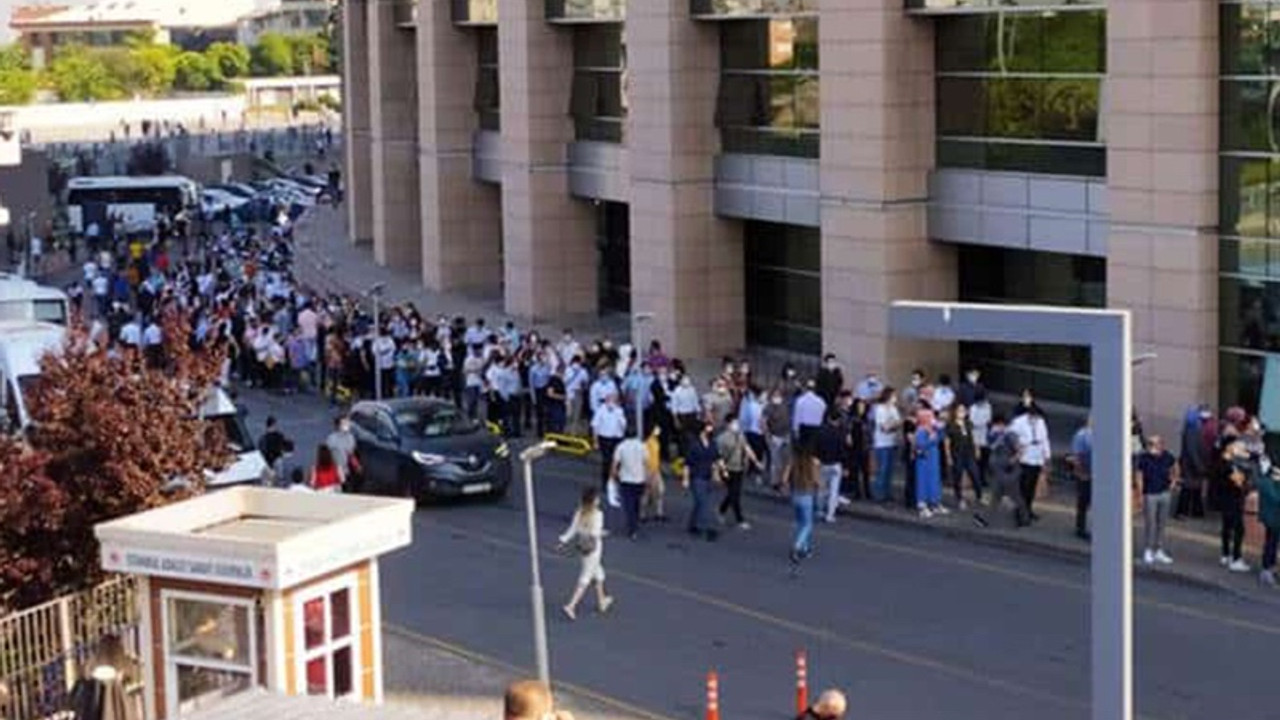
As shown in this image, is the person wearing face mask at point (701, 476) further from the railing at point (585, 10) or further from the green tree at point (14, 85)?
the green tree at point (14, 85)

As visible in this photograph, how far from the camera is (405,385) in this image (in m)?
40.8

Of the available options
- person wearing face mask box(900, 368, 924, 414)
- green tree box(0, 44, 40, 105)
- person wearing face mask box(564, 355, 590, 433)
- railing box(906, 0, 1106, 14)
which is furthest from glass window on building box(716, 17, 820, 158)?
green tree box(0, 44, 40, 105)

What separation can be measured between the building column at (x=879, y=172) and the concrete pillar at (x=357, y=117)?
2987 centimetres

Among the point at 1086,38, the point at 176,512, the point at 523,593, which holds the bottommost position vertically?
the point at 523,593

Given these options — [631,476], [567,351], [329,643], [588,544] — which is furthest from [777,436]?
[329,643]

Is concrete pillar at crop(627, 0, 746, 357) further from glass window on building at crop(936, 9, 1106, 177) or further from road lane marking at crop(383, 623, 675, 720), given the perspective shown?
road lane marking at crop(383, 623, 675, 720)

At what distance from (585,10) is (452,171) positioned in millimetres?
7838

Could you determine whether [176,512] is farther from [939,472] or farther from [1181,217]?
[1181,217]

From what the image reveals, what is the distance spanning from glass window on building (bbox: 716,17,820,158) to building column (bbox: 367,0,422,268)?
18409 millimetres

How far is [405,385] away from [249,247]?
29718 mm

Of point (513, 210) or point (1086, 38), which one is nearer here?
point (1086, 38)

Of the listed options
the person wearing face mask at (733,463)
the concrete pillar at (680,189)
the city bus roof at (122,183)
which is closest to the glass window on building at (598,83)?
the concrete pillar at (680,189)

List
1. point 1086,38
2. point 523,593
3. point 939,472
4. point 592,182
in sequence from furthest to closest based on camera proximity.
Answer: point 592,182
point 1086,38
point 939,472
point 523,593

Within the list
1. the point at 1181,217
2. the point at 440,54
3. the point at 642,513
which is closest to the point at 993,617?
the point at 642,513
